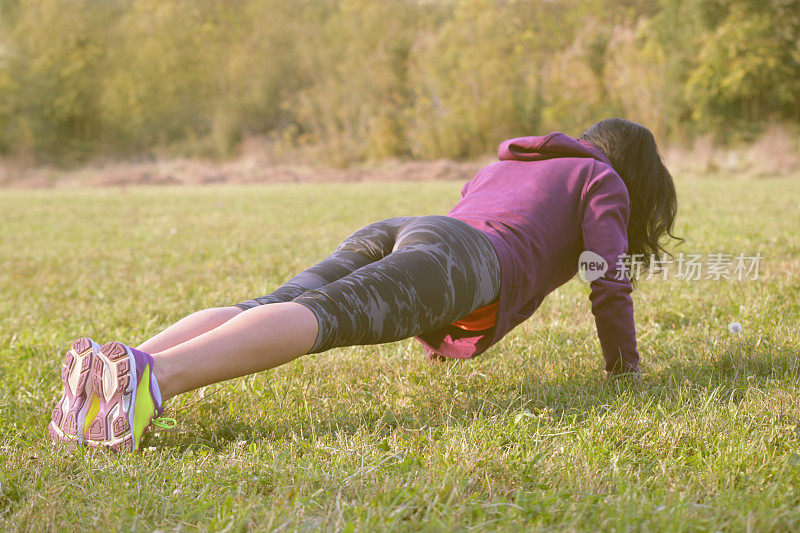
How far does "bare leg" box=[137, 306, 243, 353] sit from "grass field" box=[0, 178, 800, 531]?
0.34 metres

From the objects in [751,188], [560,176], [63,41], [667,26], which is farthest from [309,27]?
[560,176]

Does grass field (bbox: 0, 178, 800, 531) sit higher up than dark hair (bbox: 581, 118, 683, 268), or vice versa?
dark hair (bbox: 581, 118, 683, 268)

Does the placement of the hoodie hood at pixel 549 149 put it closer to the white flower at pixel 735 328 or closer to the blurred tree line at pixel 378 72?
the white flower at pixel 735 328

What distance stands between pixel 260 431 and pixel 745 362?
207 cm

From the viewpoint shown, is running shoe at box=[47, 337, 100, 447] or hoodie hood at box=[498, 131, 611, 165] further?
hoodie hood at box=[498, 131, 611, 165]

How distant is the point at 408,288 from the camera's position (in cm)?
223

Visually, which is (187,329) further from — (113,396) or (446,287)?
(446,287)

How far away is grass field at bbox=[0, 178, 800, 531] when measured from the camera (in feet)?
5.69

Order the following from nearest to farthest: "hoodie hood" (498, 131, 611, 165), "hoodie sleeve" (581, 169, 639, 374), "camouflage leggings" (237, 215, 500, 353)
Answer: "camouflage leggings" (237, 215, 500, 353) → "hoodie sleeve" (581, 169, 639, 374) → "hoodie hood" (498, 131, 611, 165)

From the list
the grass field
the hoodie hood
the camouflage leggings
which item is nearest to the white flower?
the grass field

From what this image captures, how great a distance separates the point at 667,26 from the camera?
2380 centimetres

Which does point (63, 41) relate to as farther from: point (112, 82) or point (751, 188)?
point (751, 188)

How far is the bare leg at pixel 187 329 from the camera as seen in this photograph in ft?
7.33

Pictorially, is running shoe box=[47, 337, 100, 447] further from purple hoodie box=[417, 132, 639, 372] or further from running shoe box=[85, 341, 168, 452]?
purple hoodie box=[417, 132, 639, 372]
